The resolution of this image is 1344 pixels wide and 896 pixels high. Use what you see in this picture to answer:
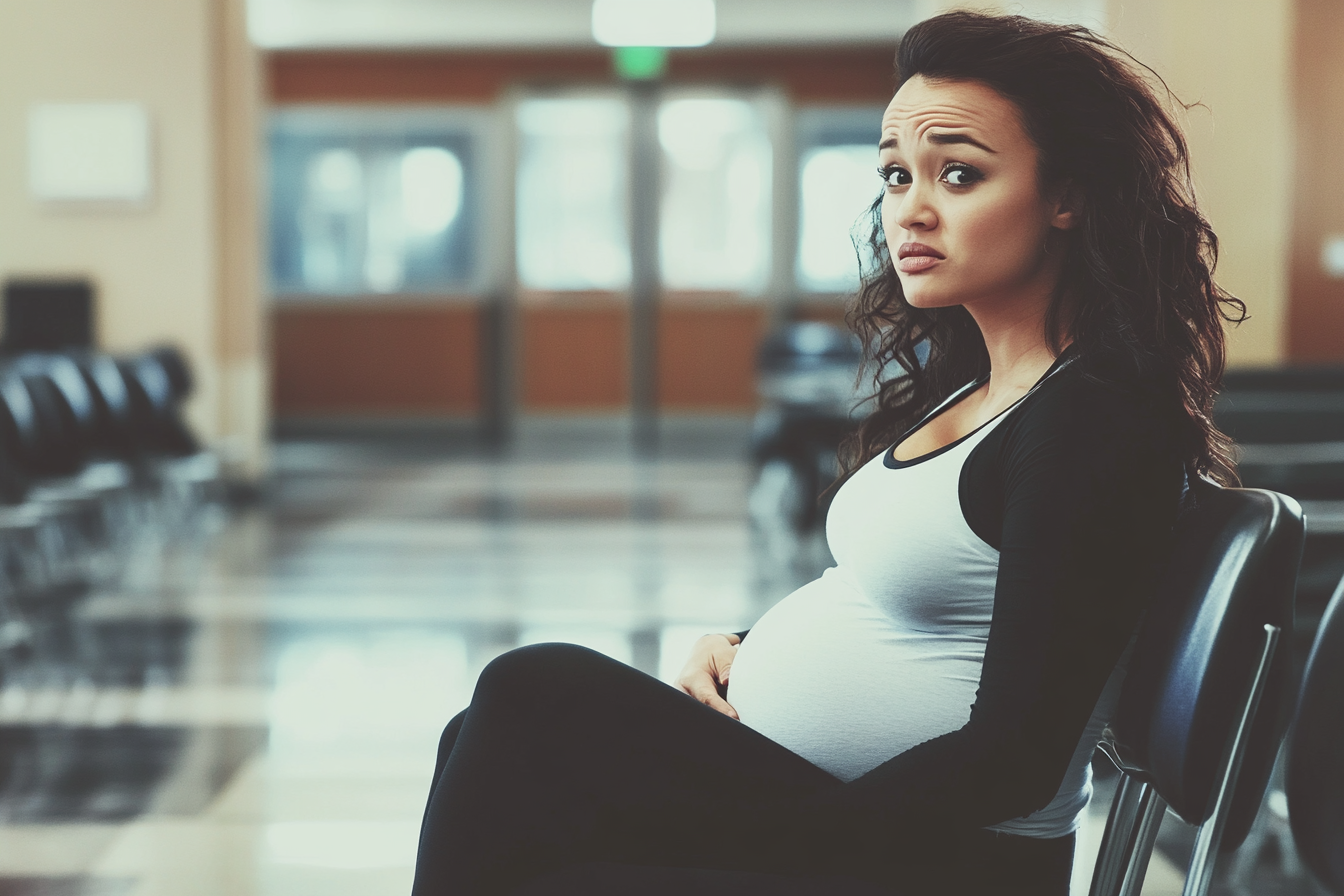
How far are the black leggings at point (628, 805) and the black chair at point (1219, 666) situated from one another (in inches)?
5.7

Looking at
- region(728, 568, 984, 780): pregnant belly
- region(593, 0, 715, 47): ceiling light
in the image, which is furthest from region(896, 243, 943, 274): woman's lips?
region(593, 0, 715, 47): ceiling light

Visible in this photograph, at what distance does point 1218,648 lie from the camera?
3.27 feet

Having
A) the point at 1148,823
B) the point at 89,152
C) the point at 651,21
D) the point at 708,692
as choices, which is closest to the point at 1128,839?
the point at 1148,823

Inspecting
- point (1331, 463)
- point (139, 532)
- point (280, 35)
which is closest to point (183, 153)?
point (139, 532)

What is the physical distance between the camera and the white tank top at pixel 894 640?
1.09 meters

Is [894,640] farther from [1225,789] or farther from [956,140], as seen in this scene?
[956,140]

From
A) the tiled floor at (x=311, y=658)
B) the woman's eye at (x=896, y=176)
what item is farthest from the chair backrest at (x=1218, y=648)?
the tiled floor at (x=311, y=658)

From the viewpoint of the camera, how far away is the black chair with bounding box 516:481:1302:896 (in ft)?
3.28

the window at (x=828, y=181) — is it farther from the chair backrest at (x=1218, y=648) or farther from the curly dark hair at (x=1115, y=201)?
the chair backrest at (x=1218, y=648)

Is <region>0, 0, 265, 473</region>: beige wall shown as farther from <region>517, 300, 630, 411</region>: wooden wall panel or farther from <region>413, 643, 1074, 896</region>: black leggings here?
<region>413, 643, 1074, 896</region>: black leggings

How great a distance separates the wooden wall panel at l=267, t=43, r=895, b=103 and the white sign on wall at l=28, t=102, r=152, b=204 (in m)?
4.35

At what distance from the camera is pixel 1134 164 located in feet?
3.59

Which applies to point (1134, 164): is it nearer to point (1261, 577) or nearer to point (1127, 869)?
point (1261, 577)

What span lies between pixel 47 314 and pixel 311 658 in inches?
159
